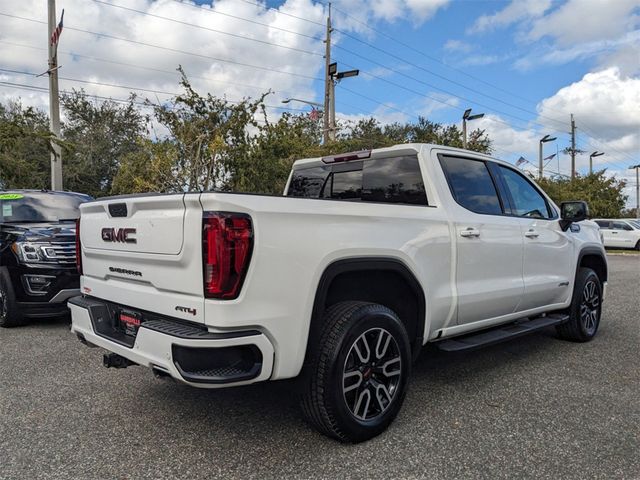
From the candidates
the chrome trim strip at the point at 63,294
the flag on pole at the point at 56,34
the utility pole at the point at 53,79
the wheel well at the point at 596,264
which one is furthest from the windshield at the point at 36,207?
the flag on pole at the point at 56,34

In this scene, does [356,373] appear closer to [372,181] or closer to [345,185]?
[372,181]

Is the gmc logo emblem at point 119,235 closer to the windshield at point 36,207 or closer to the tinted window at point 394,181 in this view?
the tinted window at point 394,181

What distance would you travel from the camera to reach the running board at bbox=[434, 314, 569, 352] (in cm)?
371

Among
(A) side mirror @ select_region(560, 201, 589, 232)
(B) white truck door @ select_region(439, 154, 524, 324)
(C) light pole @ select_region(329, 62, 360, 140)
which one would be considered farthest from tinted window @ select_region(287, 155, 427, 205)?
(C) light pole @ select_region(329, 62, 360, 140)

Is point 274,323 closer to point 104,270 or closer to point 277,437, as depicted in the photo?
point 277,437

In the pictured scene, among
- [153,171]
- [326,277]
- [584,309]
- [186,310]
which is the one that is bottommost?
[584,309]

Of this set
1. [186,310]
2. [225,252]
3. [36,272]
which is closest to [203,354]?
[186,310]

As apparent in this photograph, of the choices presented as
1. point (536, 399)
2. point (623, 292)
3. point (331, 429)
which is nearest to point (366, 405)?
point (331, 429)

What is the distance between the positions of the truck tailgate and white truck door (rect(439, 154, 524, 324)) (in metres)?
2.03

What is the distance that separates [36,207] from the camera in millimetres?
6859

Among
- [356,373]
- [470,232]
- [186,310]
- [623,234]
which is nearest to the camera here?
[186,310]

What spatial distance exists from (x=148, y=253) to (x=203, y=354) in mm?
719

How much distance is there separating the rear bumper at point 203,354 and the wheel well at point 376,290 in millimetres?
386

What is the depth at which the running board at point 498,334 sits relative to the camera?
3707 mm
